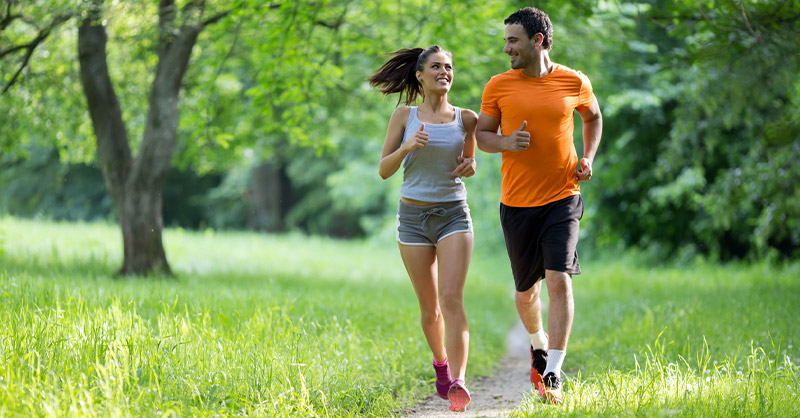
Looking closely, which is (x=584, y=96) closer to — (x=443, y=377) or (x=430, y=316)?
(x=430, y=316)

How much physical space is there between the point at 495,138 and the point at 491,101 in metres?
0.30

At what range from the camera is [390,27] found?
11273mm

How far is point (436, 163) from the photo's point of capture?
184 inches

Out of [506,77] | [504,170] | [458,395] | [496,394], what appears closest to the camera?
[458,395]

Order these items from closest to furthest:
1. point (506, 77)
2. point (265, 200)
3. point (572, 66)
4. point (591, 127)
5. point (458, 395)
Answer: point (458, 395)
point (506, 77)
point (591, 127)
point (572, 66)
point (265, 200)

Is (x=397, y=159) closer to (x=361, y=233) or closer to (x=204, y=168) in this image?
(x=204, y=168)

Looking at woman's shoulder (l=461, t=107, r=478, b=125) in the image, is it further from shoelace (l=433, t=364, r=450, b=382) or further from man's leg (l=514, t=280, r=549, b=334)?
shoelace (l=433, t=364, r=450, b=382)

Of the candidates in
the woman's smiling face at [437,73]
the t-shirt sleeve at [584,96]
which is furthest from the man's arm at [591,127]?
the woman's smiling face at [437,73]

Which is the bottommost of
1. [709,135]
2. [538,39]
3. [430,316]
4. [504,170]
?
[430,316]

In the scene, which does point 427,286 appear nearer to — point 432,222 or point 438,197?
point 432,222

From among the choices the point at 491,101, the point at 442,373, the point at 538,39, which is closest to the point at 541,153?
the point at 491,101

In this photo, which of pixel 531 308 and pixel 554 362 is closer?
pixel 554 362

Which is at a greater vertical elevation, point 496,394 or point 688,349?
point 688,349

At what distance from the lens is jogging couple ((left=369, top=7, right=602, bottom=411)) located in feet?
15.3
